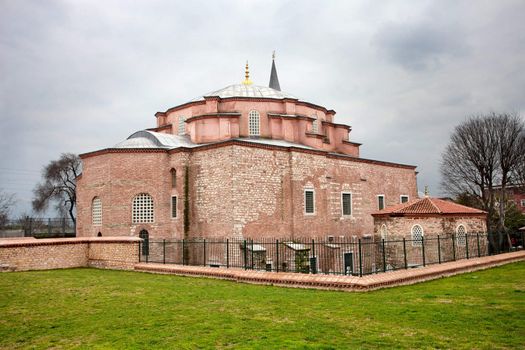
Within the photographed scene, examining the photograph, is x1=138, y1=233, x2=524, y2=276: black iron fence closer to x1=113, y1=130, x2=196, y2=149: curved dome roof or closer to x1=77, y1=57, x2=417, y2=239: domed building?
x1=77, y1=57, x2=417, y2=239: domed building

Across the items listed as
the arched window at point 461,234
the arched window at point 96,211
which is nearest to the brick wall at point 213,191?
the arched window at point 96,211

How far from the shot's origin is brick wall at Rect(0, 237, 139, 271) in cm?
1376

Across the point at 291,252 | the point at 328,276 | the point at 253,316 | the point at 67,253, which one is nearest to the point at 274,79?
the point at 291,252

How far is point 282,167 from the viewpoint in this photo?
20812mm

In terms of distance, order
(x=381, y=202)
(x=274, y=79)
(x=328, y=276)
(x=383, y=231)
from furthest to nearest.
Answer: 1. (x=274, y=79)
2. (x=381, y=202)
3. (x=383, y=231)
4. (x=328, y=276)

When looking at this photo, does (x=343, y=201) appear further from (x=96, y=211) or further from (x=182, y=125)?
(x=96, y=211)

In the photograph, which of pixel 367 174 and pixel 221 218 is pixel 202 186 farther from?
pixel 367 174

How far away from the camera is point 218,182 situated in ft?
63.5

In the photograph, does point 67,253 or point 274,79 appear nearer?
point 67,253

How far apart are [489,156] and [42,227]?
30962 mm

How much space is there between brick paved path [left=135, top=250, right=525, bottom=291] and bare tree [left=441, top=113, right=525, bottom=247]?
15.1m

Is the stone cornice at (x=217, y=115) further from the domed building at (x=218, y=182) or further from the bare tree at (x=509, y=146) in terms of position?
the bare tree at (x=509, y=146)

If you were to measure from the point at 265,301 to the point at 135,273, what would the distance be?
671 centimetres

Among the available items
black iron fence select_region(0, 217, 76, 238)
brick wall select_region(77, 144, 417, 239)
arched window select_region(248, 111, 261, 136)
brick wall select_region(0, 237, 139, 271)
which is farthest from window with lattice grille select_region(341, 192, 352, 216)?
black iron fence select_region(0, 217, 76, 238)
